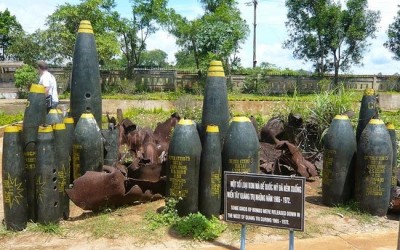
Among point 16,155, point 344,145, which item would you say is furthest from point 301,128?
point 16,155

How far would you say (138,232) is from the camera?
4465 millimetres

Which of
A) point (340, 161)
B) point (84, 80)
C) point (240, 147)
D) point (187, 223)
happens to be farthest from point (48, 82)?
point (340, 161)

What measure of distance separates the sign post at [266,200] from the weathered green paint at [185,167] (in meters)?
0.95

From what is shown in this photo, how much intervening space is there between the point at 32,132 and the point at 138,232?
1.61 metres

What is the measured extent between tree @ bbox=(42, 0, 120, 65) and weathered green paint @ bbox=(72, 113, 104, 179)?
703 inches

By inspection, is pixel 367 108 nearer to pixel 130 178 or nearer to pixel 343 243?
pixel 343 243

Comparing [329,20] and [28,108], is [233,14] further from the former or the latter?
[28,108]

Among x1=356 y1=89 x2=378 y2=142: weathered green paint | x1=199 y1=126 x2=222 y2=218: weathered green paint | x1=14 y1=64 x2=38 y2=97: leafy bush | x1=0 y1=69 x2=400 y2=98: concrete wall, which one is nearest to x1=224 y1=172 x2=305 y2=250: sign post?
x1=199 y1=126 x2=222 y2=218: weathered green paint

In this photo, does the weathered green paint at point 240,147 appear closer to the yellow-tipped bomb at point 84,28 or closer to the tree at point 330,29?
the yellow-tipped bomb at point 84,28

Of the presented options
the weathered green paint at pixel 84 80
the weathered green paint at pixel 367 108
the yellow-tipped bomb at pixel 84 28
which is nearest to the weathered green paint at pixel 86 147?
the weathered green paint at pixel 84 80

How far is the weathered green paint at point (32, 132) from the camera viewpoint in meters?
4.63

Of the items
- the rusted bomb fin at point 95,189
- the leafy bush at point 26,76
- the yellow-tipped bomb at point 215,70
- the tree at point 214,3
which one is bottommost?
the rusted bomb fin at point 95,189

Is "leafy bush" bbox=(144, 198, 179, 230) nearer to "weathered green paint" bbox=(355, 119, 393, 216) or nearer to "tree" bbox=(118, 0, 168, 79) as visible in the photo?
"weathered green paint" bbox=(355, 119, 393, 216)

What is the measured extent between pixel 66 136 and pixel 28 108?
516 mm
